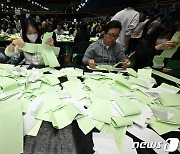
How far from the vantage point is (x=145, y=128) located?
0.67m

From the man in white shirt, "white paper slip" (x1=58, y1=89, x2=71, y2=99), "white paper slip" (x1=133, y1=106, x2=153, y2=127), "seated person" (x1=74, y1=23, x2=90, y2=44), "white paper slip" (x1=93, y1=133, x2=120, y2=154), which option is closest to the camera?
"white paper slip" (x1=93, y1=133, x2=120, y2=154)

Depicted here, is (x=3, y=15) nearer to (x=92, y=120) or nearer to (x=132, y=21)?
(x=132, y=21)

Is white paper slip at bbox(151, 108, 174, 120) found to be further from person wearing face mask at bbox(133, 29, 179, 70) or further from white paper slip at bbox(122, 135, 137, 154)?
person wearing face mask at bbox(133, 29, 179, 70)

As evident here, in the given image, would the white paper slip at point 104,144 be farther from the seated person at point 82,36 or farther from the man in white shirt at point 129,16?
the seated person at point 82,36

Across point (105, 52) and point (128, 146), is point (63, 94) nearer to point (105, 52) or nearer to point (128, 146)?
point (128, 146)

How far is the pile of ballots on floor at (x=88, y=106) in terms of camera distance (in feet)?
2.03

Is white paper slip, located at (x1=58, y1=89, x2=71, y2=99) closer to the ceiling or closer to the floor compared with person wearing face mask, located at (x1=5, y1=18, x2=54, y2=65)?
closer to the floor

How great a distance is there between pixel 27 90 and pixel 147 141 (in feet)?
1.92

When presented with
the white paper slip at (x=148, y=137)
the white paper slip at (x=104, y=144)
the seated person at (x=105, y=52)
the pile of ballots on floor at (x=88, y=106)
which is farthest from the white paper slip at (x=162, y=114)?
the seated person at (x=105, y=52)

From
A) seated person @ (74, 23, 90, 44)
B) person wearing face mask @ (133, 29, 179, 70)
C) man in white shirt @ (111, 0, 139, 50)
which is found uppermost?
man in white shirt @ (111, 0, 139, 50)

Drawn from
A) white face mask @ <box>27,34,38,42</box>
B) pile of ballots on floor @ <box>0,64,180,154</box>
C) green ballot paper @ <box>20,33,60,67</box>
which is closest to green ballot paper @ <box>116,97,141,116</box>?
pile of ballots on floor @ <box>0,64,180,154</box>

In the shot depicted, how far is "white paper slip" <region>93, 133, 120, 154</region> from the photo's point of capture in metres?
0.55

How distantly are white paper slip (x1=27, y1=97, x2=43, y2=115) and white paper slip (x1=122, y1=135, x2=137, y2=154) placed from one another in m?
0.36

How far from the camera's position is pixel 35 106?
721mm
